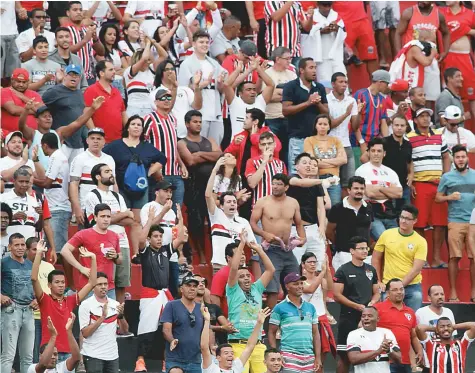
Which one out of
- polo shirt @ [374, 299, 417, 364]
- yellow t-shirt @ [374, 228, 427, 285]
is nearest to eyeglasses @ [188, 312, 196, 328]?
polo shirt @ [374, 299, 417, 364]

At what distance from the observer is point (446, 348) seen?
1568cm

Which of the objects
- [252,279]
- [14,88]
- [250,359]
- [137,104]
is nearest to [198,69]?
[137,104]

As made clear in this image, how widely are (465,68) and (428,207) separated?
13.4ft

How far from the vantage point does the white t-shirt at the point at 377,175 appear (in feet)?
59.7

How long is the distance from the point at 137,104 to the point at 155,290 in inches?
168

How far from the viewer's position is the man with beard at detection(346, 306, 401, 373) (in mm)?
15336

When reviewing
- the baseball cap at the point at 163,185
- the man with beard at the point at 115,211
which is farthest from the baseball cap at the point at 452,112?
the man with beard at the point at 115,211

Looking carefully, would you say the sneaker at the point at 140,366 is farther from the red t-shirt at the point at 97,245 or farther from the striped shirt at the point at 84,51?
the striped shirt at the point at 84,51

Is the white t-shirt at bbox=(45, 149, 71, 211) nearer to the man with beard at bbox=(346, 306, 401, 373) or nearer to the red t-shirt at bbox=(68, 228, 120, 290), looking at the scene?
the red t-shirt at bbox=(68, 228, 120, 290)

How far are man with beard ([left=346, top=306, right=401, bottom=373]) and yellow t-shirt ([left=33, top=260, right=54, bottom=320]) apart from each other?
11.4 feet

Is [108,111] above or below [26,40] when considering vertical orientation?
below

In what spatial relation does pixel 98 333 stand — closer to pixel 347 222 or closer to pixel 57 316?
pixel 57 316

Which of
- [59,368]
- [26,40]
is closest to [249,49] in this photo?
[26,40]

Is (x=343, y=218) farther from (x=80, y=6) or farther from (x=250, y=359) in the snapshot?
(x=80, y=6)
